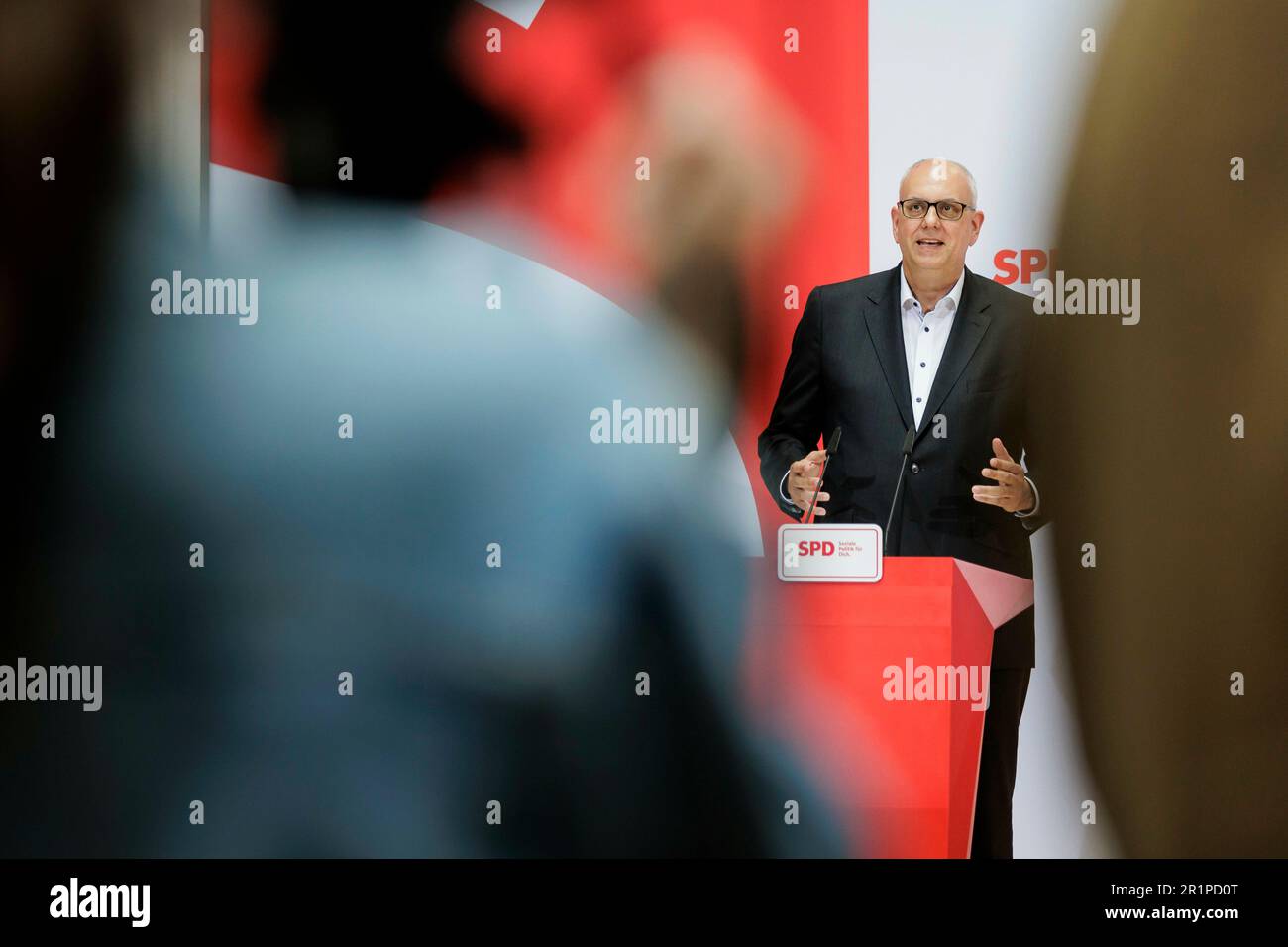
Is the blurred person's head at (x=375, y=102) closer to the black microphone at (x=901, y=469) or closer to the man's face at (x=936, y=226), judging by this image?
the man's face at (x=936, y=226)

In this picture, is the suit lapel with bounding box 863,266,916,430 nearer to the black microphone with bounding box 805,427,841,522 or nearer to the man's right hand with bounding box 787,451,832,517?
the black microphone with bounding box 805,427,841,522

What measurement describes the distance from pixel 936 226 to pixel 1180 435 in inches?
38.0

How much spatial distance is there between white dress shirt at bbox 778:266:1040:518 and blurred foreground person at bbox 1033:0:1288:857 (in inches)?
11.6

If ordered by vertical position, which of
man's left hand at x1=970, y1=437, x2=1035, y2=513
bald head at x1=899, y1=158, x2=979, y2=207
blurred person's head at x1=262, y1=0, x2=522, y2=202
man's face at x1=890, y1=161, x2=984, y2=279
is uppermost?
blurred person's head at x1=262, y1=0, x2=522, y2=202

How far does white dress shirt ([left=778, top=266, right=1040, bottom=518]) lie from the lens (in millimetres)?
3039

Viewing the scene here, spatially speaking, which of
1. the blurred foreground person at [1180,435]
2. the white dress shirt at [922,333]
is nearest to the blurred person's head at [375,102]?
the white dress shirt at [922,333]

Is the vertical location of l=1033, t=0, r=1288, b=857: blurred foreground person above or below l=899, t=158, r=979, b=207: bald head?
below

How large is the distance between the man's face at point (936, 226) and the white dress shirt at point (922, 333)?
0.06 metres

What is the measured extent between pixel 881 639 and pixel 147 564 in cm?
223

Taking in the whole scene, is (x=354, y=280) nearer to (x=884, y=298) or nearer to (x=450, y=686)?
(x=450, y=686)

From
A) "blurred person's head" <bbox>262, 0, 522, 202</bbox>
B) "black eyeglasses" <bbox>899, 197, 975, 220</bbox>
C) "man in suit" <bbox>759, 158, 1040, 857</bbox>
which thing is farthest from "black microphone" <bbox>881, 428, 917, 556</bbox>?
"blurred person's head" <bbox>262, 0, 522, 202</bbox>

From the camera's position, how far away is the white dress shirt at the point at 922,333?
304cm

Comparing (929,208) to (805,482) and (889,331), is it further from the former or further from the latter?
(805,482)

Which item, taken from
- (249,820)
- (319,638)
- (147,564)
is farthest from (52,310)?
(249,820)
